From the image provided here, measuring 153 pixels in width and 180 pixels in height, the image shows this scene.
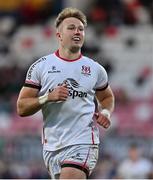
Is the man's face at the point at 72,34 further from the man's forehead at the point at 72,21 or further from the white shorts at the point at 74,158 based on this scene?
the white shorts at the point at 74,158

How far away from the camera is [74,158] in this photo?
22.6 ft

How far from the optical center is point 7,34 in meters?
22.8

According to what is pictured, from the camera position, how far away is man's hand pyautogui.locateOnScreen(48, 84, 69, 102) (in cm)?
675

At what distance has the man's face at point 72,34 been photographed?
22.9 feet

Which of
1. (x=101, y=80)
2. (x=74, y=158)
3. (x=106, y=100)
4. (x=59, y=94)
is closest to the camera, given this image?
(x=59, y=94)

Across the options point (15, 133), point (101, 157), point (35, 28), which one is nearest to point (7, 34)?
point (35, 28)

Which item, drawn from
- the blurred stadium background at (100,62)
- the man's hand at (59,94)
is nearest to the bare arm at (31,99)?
the man's hand at (59,94)

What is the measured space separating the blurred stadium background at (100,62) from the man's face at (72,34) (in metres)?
6.29

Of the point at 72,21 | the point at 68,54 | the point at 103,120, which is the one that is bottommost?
the point at 103,120

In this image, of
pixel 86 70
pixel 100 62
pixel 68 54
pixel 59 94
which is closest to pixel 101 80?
pixel 86 70

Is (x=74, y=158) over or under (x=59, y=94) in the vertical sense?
under

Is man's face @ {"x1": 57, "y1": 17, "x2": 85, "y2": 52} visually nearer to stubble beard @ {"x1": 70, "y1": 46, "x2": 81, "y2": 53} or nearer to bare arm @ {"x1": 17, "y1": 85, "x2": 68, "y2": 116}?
stubble beard @ {"x1": 70, "y1": 46, "x2": 81, "y2": 53}

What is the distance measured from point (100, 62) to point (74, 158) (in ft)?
44.3

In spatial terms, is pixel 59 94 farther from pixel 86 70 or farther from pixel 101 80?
pixel 101 80
